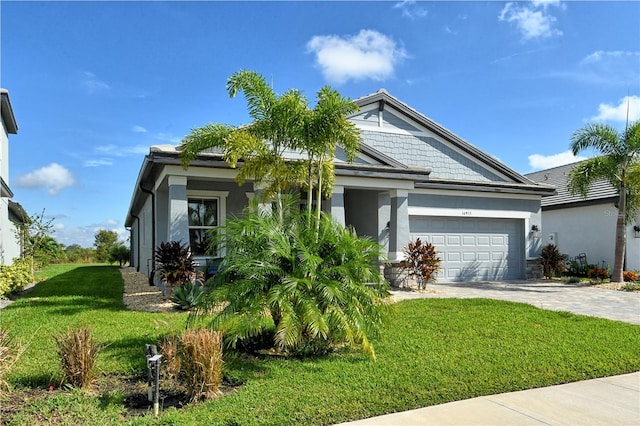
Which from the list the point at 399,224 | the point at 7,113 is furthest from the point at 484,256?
the point at 7,113

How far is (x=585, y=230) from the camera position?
1981cm

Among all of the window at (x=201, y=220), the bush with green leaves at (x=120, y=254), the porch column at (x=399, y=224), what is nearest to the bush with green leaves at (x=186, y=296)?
the window at (x=201, y=220)

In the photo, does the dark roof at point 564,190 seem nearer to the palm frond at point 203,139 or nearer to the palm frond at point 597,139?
the palm frond at point 597,139

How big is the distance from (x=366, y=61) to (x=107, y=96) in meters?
7.12

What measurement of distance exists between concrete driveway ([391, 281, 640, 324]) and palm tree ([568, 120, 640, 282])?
7.77 feet

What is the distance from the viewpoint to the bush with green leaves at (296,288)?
18.2ft

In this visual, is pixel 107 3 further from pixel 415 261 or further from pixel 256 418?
pixel 415 261

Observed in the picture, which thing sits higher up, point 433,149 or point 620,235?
point 433,149

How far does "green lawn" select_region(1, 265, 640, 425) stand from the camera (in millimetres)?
4281

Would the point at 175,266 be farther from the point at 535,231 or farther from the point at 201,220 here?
the point at 535,231

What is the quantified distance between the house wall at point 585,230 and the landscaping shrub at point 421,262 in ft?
31.8

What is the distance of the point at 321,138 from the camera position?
30.2ft

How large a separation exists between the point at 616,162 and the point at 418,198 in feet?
22.1

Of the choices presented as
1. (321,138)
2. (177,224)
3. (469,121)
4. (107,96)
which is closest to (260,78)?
(321,138)
